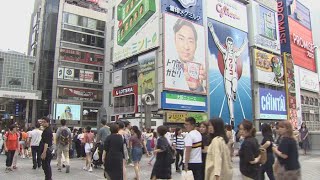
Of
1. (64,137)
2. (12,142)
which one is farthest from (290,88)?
(12,142)

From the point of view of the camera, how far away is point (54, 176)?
11242 millimetres

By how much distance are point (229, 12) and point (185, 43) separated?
12.5 metres

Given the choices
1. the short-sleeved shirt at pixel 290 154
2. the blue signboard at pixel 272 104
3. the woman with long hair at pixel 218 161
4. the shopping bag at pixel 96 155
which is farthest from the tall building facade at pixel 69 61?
the short-sleeved shirt at pixel 290 154

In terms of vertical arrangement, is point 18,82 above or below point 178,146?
above

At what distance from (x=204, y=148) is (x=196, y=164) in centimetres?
43

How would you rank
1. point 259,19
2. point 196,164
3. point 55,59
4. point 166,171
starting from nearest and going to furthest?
point 196,164 → point 166,171 → point 55,59 → point 259,19

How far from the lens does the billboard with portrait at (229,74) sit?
148 ft

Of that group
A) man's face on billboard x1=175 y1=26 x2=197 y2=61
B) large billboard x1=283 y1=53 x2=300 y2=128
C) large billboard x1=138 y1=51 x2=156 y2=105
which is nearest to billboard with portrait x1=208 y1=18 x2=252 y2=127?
man's face on billboard x1=175 y1=26 x2=197 y2=61

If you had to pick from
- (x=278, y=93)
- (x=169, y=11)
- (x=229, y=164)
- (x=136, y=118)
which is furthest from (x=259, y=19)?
(x=229, y=164)

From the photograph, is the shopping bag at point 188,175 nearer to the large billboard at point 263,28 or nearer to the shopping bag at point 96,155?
the shopping bag at point 96,155

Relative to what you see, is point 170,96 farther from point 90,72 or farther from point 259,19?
point 259,19

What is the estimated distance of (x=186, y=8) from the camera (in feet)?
139

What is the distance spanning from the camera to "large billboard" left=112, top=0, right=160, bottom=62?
4025 cm

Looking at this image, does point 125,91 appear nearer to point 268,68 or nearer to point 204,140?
point 268,68
